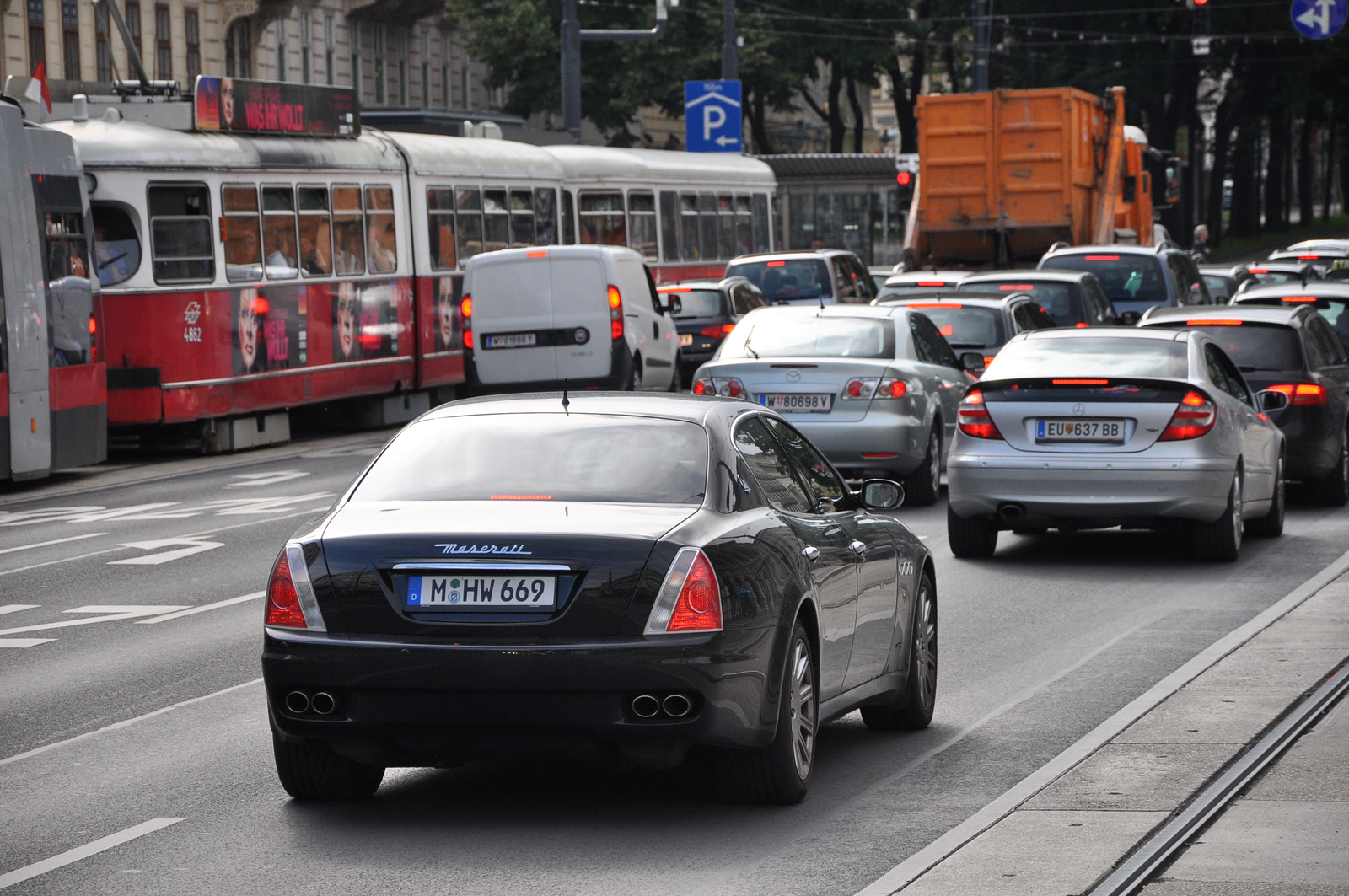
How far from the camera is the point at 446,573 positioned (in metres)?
6.54

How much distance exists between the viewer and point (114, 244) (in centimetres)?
2208

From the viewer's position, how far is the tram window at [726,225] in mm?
37781

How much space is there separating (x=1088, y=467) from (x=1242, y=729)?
537 cm

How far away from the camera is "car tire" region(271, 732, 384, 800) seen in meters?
7.07

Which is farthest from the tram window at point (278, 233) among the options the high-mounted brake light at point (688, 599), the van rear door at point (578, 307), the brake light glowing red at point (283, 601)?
the high-mounted brake light at point (688, 599)

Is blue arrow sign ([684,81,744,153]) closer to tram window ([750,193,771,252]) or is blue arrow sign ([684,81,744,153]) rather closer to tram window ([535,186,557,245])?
tram window ([750,193,771,252])

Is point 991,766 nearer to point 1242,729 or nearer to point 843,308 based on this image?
point 1242,729

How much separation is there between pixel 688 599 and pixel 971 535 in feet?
25.8

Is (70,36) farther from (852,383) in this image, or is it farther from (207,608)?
(207,608)

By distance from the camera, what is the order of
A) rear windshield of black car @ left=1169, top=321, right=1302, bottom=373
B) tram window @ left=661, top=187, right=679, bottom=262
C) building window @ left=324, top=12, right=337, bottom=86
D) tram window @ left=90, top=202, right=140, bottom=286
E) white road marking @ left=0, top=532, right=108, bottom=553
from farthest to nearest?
building window @ left=324, top=12, right=337, bottom=86, tram window @ left=661, top=187, right=679, bottom=262, tram window @ left=90, top=202, right=140, bottom=286, rear windshield of black car @ left=1169, top=321, right=1302, bottom=373, white road marking @ left=0, top=532, right=108, bottom=553

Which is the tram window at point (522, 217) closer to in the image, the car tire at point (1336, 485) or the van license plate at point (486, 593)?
the car tire at point (1336, 485)

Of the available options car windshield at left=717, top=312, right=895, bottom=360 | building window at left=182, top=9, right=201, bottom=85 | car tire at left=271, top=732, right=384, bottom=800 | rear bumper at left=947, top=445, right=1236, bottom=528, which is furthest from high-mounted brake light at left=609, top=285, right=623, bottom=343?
building window at left=182, top=9, right=201, bottom=85

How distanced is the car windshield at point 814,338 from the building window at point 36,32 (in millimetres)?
25307

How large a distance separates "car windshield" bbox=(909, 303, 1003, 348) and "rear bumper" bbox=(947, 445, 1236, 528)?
638 centimetres
